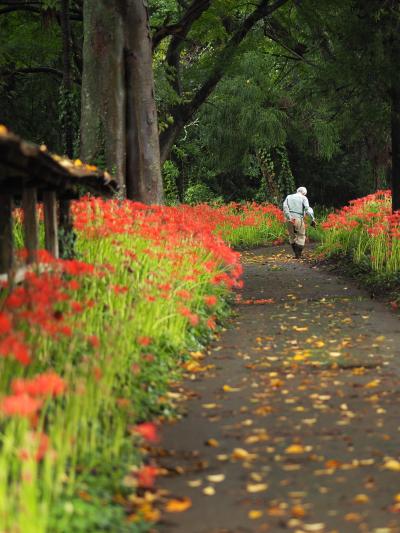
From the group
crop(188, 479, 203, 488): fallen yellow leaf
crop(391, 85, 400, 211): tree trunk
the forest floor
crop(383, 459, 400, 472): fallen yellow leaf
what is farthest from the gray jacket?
crop(188, 479, 203, 488): fallen yellow leaf

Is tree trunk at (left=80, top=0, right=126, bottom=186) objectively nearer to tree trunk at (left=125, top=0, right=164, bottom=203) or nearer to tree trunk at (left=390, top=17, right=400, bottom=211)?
tree trunk at (left=125, top=0, right=164, bottom=203)

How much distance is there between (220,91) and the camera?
2903cm

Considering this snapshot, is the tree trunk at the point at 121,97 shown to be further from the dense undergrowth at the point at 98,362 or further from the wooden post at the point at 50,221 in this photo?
the wooden post at the point at 50,221

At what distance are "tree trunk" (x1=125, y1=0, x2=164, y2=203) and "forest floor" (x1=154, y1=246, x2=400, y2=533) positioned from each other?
4761 mm

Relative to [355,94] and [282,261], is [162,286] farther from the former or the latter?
[282,261]

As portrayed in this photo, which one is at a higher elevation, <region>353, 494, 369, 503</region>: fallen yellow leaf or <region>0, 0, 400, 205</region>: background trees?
<region>0, 0, 400, 205</region>: background trees

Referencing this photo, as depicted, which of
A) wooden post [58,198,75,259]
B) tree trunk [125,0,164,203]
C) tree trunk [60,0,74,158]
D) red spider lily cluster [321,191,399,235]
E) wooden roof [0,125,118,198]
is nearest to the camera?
wooden roof [0,125,118,198]

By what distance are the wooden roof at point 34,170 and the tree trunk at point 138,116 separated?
5.09 m

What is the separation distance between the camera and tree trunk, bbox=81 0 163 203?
14.6 m

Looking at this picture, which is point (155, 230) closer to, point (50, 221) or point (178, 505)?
point (50, 221)

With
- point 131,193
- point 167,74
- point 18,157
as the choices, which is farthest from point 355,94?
point 18,157

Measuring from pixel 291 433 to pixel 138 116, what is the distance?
9.82 meters

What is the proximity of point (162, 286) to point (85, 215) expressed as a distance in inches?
87.3

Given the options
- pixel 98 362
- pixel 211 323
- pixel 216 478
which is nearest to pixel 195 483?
pixel 216 478
